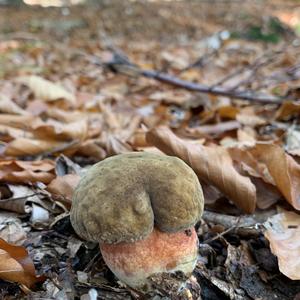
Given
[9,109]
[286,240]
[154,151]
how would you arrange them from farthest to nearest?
[9,109]
[154,151]
[286,240]

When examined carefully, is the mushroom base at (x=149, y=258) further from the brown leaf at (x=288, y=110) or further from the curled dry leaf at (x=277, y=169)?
the brown leaf at (x=288, y=110)

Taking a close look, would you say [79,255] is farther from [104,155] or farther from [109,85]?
[109,85]

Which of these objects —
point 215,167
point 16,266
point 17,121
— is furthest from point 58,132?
point 16,266

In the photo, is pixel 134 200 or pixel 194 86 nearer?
pixel 134 200

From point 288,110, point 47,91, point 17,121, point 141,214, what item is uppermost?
point 141,214

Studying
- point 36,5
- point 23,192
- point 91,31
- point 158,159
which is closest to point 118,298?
point 158,159

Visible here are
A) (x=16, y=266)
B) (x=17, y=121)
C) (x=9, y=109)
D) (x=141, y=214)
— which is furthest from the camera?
(x=9, y=109)

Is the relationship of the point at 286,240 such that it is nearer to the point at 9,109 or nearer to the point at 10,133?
the point at 10,133

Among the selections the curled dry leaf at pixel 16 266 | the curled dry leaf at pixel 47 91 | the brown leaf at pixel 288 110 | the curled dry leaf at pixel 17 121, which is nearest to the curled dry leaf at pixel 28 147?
the curled dry leaf at pixel 17 121

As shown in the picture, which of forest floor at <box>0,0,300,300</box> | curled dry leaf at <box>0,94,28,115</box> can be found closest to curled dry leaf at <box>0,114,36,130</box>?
forest floor at <box>0,0,300,300</box>
